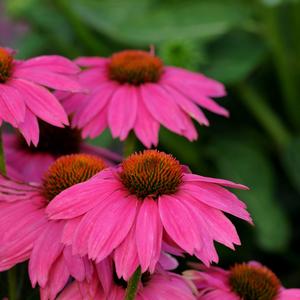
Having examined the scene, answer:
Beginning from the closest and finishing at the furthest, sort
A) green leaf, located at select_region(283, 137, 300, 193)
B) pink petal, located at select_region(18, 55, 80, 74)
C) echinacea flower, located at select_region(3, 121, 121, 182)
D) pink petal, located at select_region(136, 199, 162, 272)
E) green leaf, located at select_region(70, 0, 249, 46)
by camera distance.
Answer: pink petal, located at select_region(136, 199, 162, 272) < pink petal, located at select_region(18, 55, 80, 74) < echinacea flower, located at select_region(3, 121, 121, 182) < green leaf, located at select_region(283, 137, 300, 193) < green leaf, located at select_region(70, 0, 249, 46)

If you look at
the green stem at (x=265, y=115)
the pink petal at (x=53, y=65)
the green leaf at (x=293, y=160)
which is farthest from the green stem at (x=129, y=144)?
the green stem at (x=265, y=115)

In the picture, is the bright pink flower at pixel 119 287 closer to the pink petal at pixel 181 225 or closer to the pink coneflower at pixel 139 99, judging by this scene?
the pink petal at pixel 181 225

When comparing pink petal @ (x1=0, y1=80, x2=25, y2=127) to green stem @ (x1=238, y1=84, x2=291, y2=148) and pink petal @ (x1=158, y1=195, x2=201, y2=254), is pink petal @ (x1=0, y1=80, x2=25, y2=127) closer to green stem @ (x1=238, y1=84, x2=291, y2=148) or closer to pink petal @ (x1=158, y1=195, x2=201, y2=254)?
→ pink petal @ (x1=158, y1=195, x2=201, y2=254)

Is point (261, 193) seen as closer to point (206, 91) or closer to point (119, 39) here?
point (119, 39)

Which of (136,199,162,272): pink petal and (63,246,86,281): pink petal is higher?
(136,199,162,272): pink petal

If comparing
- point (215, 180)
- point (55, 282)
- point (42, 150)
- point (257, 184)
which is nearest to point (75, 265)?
point (55, 282)

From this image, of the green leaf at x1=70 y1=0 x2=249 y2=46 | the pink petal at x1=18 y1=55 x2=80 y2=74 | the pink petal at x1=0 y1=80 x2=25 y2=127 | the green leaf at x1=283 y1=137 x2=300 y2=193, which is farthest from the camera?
the green leaf at x1=70 y1=0 x2=249 y2=46

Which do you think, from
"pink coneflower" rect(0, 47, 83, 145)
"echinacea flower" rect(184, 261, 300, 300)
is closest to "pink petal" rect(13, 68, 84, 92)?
"pink coneflower" rect(0, 47, 83, 145)

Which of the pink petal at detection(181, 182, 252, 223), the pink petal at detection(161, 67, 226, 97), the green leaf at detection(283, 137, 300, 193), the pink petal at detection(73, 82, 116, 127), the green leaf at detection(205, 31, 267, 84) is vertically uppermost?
the pink petal at detection(181, 182, 252, 223)
